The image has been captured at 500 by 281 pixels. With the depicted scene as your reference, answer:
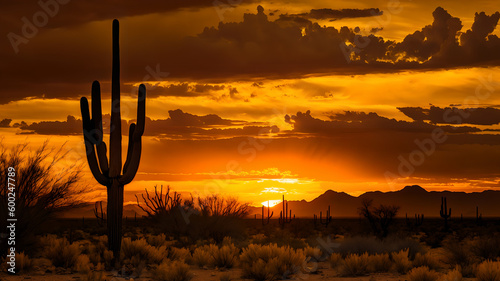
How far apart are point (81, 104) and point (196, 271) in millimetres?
6723

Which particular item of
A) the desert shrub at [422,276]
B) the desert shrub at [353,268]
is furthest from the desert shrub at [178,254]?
the desert shrub at [422,276]

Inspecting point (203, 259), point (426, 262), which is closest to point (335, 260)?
point (426, 262)

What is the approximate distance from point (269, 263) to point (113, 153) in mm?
6301

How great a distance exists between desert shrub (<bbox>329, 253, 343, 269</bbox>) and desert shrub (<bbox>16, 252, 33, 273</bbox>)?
9844mm

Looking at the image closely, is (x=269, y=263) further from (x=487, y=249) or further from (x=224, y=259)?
(x=487, y=249)

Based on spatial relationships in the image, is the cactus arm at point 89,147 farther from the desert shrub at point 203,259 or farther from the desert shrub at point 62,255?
the desert shrub at point 203,259

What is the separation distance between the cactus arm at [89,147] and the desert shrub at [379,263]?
897 centimetres

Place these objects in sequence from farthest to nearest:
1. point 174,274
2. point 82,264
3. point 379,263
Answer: point 379,263
point 82,264
point 174,274

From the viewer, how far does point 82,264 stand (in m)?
21.2

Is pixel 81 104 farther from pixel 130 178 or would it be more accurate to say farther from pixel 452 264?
pixel 452 264

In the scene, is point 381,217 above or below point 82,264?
above

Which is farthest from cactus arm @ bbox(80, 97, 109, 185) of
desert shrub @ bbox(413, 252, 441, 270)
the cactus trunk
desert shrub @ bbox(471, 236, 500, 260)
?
desert shrub @ bbox(471, 236, 500, 260)

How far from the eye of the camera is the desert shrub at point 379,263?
70.7 feet

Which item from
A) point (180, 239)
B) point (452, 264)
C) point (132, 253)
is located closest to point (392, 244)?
point (452, 264)
